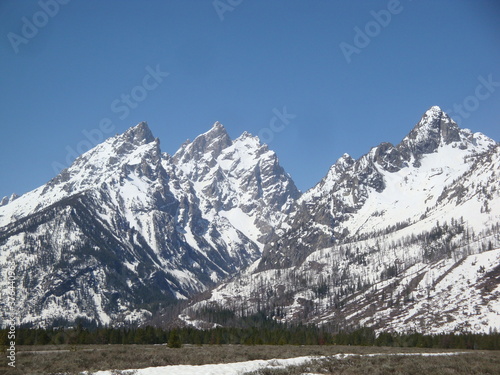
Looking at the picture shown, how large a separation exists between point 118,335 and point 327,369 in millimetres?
107453

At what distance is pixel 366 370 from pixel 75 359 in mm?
31859

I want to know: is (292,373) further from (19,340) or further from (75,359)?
(19,340)

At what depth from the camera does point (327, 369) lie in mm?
49031

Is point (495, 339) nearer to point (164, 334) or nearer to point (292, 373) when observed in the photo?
point (164, 334)

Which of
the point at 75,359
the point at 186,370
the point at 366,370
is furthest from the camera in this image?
the point at 75,359

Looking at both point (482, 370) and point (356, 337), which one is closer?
point (482, 370)

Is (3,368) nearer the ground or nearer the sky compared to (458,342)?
nearer the sky

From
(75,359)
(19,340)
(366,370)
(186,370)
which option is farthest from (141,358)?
(19,340)

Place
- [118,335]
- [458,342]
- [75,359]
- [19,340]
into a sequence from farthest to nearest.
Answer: [458,342], [118,335], [19,340], [75,359]

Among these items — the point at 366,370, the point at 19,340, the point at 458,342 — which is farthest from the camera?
the point at 458,342

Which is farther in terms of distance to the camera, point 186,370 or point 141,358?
point 141,358

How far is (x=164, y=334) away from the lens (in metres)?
162

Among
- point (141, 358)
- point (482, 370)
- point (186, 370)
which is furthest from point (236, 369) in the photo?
point (482, 370)

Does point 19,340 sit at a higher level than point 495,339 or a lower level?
higher
